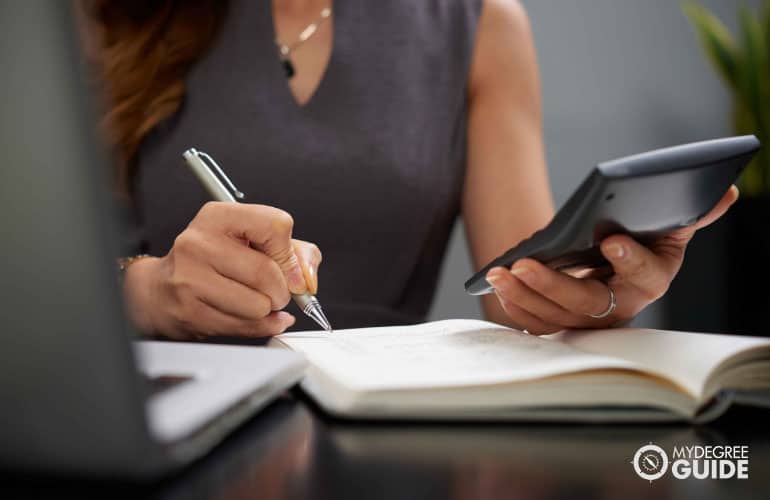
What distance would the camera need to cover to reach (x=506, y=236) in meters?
0.91

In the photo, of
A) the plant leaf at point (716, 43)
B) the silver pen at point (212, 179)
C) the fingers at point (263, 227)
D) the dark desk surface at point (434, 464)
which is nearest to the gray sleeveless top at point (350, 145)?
the silver pen at point (212, 179)

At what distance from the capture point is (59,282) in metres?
0.19

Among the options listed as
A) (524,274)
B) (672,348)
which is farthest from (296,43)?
(672,348)

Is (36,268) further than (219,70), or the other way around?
(219,70)

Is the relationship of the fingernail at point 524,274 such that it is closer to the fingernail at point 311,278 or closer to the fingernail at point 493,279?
the fingernail at point 493,279

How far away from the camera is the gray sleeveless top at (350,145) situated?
863 mm

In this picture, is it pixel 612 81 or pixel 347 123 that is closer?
pixel 347 123

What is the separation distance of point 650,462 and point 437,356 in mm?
135

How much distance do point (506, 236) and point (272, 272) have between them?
46 cm

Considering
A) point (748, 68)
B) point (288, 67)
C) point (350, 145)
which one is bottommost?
point (748, 68)

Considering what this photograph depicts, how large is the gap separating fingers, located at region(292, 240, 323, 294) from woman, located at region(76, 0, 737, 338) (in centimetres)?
23

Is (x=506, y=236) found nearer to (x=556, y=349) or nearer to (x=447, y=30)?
(x=447, y=30)

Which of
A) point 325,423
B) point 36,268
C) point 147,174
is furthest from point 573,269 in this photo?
point 147,174

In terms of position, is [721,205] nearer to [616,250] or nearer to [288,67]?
[616,250]
